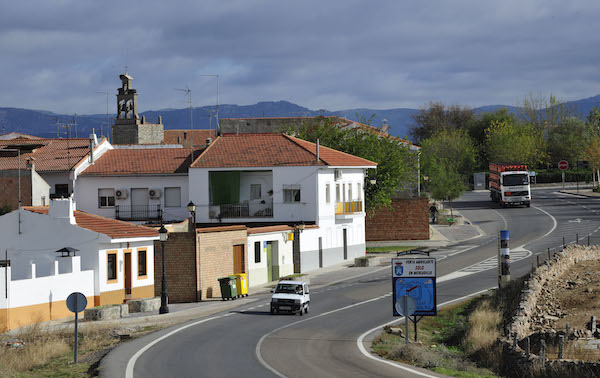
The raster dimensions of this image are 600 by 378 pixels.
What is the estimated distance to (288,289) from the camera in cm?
3766

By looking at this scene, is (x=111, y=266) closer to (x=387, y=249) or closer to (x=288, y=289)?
(x=288, y=289)

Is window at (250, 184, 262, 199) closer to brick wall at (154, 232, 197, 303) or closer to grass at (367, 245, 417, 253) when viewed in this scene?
grass at (367, 245, 417, 253)

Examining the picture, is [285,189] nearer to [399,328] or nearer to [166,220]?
[166,220]

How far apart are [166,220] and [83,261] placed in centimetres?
2465

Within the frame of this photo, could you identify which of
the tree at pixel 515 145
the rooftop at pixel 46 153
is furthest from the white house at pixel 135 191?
the tree at pixel 515 145

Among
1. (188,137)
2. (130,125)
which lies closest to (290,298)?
(130,125)

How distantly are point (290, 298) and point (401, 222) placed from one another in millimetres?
37317

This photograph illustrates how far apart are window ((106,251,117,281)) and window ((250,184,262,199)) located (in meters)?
21.8

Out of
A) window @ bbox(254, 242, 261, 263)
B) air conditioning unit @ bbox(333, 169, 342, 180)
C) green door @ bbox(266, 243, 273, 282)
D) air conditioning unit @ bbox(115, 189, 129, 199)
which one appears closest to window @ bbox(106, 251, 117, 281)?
window @ bbox(254, 242, 261, 263)

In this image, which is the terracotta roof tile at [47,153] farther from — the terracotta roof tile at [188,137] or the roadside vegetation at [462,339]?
the roadside vegetation at [462,339]

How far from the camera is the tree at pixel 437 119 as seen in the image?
16765 cm

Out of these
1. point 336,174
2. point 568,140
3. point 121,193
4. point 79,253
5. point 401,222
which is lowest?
point 79,253

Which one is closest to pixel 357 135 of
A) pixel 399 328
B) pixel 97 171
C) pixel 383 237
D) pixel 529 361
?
pixel 383 237

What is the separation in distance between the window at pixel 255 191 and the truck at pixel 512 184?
3213 cm
